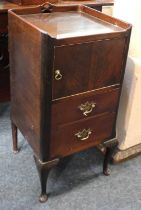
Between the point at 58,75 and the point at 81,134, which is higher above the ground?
the point at 58,75

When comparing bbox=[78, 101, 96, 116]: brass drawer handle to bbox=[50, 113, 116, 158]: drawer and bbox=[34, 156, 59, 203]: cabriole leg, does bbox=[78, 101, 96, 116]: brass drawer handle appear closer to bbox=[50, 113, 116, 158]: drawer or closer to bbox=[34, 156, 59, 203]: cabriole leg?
bbox=[50, 113, 116, 158]: drawer

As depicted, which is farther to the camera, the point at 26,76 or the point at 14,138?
the point at 14,138

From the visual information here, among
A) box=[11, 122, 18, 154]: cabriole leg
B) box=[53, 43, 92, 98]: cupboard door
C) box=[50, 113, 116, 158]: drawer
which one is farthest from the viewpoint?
box=[11, 122, 18, 154]: cabriole leg

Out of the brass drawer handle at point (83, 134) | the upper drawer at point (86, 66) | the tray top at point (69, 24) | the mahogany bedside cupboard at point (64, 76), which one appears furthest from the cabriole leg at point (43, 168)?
the tray top at point (69, 24)

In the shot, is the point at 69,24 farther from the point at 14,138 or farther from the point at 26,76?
the point at 14,138

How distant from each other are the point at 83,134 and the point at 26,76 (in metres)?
0.34

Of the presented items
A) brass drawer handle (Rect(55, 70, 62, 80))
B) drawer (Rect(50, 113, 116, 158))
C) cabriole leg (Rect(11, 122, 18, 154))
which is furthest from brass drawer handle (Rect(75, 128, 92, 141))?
cabriole leg (Rect(11, 122, 18, 154))

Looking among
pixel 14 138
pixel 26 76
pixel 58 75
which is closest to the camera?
pixel 58 75

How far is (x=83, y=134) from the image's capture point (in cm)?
126

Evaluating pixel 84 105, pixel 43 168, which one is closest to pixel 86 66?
pixel 84 105

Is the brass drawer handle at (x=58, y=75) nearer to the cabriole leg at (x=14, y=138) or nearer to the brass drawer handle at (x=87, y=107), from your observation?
the brass drawer handle at (x=87, y=107)

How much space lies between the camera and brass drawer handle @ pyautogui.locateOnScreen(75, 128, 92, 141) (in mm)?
1247

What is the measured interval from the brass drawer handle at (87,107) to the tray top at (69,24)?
28 centimetres

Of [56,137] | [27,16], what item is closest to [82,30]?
[27,16]
